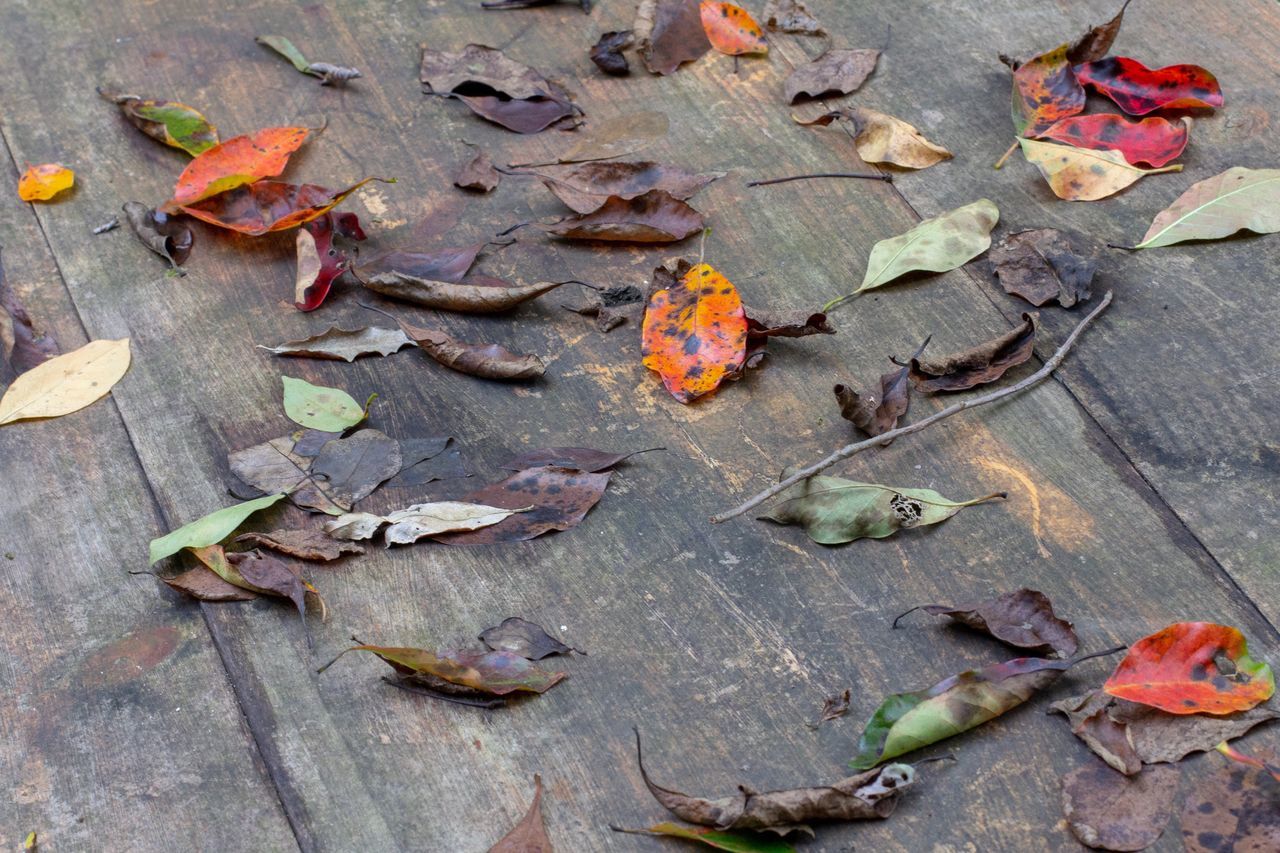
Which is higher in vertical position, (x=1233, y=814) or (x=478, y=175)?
(x=1233, y=814)

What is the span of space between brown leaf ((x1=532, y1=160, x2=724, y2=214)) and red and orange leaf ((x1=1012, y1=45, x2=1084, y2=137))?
49cm

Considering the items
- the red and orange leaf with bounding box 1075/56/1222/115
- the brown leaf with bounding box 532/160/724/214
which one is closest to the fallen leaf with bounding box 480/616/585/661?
the brown leaf with bounding box 532/160/724/214

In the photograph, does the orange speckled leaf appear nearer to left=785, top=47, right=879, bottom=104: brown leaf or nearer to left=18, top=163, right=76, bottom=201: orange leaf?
left=785, top=47, right=879, bottom=104: brown leaf

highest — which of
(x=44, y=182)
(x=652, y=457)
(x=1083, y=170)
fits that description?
(x=1083, y=170)

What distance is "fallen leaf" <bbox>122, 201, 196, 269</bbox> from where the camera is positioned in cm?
180

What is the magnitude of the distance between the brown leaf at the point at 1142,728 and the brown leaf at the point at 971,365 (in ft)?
1.54

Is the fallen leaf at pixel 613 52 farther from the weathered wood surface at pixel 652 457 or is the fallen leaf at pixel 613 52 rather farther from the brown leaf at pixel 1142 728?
the brown leaf at pixel 1142 728

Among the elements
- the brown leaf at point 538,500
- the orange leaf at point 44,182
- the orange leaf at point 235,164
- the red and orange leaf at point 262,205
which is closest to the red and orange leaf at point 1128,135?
the brown leaf at point 538,500

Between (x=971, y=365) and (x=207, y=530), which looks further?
(x=971, y=365)

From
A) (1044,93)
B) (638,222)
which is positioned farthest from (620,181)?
Result: (1044,93)

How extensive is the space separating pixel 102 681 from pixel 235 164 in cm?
91

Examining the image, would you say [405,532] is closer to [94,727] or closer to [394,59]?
[94,727]

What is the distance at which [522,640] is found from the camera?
4.28 feet

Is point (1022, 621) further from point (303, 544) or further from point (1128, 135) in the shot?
point (1128, 135)
